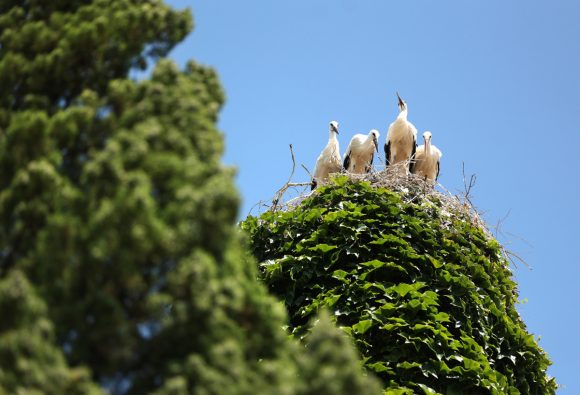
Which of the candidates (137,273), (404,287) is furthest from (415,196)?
(137,273)

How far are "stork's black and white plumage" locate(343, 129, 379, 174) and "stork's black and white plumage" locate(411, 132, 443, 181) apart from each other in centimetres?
78

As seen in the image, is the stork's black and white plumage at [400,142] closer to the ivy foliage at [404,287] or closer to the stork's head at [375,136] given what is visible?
the stork's head at [375,136]

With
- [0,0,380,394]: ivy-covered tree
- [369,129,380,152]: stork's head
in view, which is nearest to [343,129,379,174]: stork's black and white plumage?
[369,129,380,152]: stork's head

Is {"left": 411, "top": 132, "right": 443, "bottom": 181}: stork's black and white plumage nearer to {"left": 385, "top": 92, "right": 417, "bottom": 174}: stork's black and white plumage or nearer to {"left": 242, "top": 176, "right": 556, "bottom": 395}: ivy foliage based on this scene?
{"left": 385, "top": 92, "right": 417, "bottom": 174}: stork's black and white plumage

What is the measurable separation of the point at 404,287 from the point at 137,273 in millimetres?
7582

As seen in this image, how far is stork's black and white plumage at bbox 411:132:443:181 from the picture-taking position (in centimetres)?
1861

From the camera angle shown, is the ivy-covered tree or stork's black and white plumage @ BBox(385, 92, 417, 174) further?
stork's black and white plumage @ BBox(385, 92, 417, 174)

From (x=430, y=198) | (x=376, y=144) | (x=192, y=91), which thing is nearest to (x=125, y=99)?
(x=192, y=91)

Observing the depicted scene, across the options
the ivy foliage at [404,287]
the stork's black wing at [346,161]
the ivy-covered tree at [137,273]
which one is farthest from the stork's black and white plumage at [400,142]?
the ivy-covered tree at [137,273]

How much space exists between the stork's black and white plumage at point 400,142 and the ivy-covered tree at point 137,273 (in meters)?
12.9

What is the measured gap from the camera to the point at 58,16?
21.5 feet

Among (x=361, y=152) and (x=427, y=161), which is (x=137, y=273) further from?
(x=427, y=161)

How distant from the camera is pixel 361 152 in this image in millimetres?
18594

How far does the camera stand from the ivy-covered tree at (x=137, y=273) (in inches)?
189
